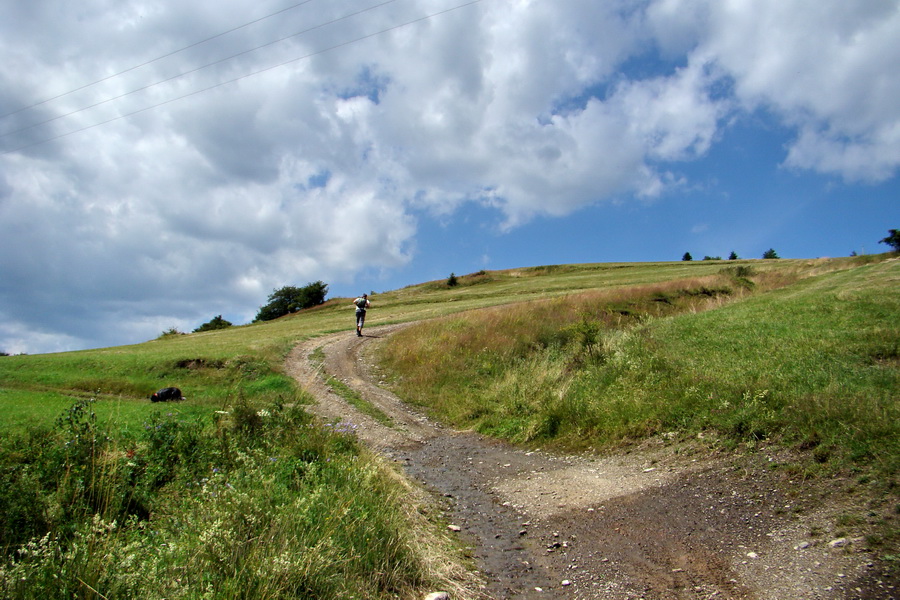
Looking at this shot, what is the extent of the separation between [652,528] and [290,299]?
252 feet

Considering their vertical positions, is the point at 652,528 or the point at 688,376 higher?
the point at 688,376

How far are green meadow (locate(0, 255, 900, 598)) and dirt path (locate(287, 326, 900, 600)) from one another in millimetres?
493

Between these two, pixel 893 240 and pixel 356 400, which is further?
pixel 893 240

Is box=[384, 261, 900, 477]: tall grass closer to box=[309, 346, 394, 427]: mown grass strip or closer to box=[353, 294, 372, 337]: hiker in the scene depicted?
box=[309, 346, 394, 427]: mown grass strip

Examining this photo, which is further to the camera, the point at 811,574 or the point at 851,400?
the point at 851,400

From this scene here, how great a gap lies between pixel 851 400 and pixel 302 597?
777 cm

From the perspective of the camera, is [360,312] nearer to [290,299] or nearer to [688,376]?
[688,376]

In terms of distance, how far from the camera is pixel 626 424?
978 cm

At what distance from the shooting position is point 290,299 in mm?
77750

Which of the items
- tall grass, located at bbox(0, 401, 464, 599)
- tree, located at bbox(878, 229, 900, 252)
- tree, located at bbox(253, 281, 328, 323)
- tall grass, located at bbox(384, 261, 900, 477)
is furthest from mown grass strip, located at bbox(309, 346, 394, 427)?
tree, located at bbox(253, 281, 328, 323)

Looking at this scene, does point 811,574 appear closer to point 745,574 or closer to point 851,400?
point 745,574

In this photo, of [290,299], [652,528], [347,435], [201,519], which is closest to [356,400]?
[347,435]

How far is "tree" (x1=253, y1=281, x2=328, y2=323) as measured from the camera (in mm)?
76500

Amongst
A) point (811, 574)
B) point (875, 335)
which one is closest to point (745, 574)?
point (811, 574)
